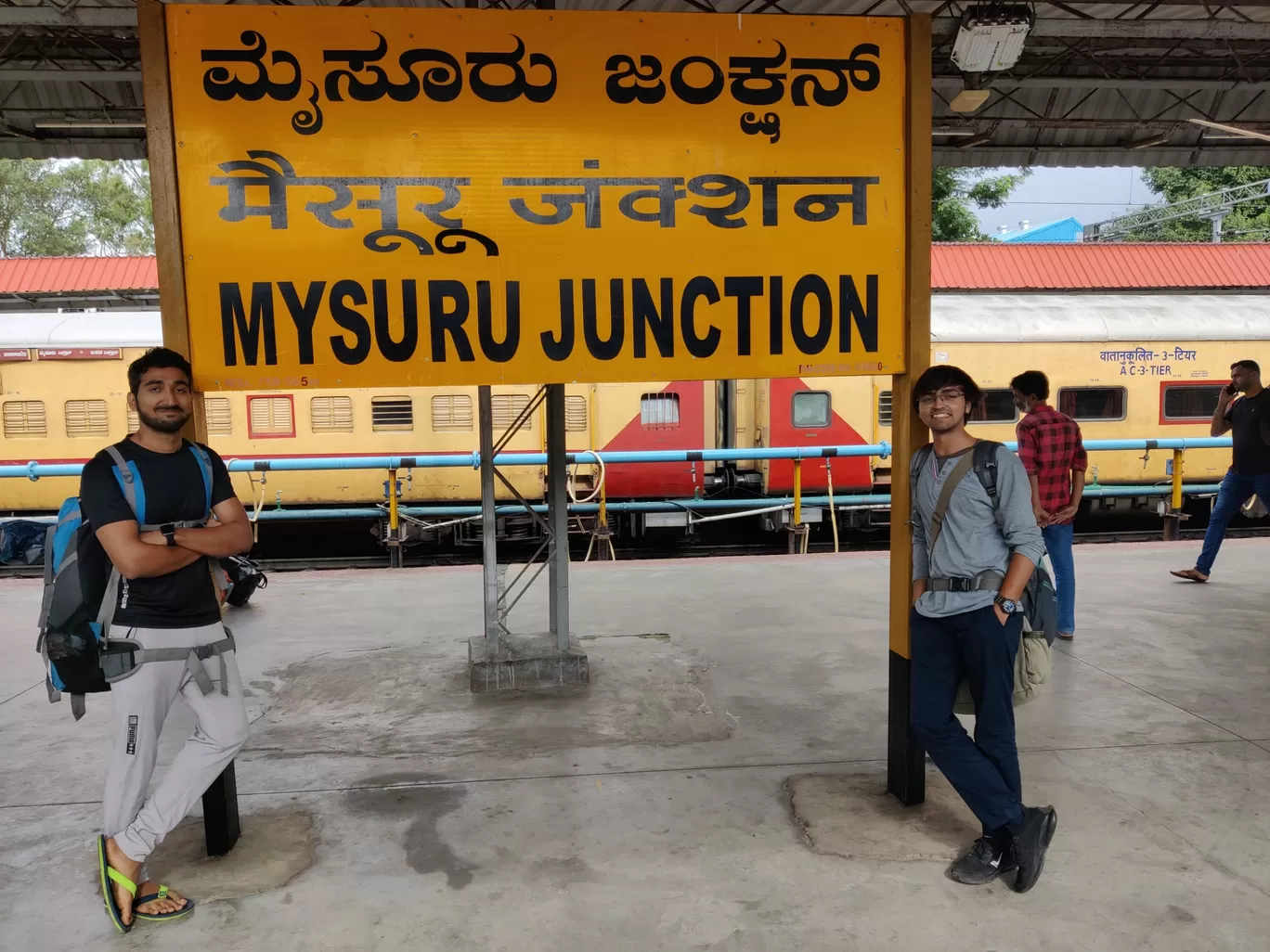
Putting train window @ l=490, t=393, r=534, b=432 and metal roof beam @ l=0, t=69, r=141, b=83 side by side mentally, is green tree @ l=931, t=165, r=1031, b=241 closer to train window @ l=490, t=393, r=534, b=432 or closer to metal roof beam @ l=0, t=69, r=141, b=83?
train window @ l=490, t=393, r=534, b=432

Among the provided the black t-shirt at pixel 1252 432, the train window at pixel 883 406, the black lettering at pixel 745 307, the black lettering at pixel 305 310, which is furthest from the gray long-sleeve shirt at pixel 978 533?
the train window at pixel 883 406

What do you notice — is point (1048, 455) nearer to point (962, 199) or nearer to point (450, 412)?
point (450, 412)

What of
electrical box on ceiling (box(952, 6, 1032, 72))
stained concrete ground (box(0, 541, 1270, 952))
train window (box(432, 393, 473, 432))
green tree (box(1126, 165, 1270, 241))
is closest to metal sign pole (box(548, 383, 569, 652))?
stained concrete ground (box(0, 541, 1270, 952))

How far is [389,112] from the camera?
3.63 metres

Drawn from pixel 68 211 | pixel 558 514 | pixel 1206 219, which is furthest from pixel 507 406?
pixel 68 211

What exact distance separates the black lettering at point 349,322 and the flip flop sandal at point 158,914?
6.34 ft

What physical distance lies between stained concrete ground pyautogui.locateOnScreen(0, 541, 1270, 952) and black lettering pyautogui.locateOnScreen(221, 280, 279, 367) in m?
1.89

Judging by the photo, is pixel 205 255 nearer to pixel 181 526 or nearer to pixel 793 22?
pixel 181 526

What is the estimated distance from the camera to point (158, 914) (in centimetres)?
320

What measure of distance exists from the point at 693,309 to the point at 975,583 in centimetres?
146

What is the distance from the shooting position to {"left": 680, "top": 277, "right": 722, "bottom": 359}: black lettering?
3.80m

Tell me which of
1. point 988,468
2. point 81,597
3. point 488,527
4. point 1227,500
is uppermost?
point 988,468

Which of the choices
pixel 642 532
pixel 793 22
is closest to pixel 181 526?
pixel 793 22

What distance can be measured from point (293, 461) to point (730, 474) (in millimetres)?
5646
